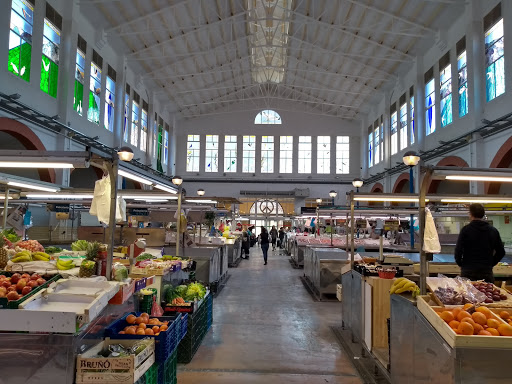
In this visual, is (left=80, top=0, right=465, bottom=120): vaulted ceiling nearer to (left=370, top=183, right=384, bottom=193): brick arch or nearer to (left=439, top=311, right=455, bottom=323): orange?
(left=370, top=183, right=384, bottom=193): brick arch

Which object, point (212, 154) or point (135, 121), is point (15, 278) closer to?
point (135, 121)

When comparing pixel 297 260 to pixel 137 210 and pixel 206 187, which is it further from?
pixel 206 187

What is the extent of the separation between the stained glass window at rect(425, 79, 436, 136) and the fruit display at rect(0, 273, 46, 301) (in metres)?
16.3

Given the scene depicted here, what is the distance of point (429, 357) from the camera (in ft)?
9.21

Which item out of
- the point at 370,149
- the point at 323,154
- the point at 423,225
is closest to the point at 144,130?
the point at 323,154

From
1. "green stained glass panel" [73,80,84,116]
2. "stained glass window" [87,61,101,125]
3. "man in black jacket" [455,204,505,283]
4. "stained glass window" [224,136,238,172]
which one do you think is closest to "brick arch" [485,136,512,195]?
"man in black jacket" [455,204,505,283]

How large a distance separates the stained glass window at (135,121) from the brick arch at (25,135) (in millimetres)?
7878

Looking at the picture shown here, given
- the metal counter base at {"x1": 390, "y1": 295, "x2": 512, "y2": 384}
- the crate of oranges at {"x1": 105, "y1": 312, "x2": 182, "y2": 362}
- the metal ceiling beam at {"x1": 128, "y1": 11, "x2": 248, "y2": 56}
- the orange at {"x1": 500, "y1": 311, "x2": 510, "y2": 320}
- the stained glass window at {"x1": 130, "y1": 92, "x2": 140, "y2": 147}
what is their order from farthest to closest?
the stained glass window at {"x1": 130, "y1": 92, "x2": 140, "y2": 147} < the metal ceiling beam at {"x1": 128, "y1": 11, "x2": 248, "y2": 56} < the crate of oranges at {"x1": 105, "y1": 312, "x2": 182, "y2": 362} < the orange at {"x1": 500, "y1": 311, "x2": 510, "y2": 320} < the metal counter base at {"x1": 390, "y1": 295, "x2": 512, "y2": 384}

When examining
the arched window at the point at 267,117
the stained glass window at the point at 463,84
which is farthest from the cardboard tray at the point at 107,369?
the arched window at the point at 267,117

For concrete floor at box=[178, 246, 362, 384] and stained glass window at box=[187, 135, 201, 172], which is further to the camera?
stained glass window at box=[187, 135, 201, 172]

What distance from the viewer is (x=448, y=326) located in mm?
2549

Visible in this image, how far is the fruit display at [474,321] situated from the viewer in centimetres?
252

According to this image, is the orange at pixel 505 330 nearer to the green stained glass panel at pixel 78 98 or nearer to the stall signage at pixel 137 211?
the stall signage at pixel 137 211

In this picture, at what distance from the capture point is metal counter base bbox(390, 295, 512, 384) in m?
2.40
